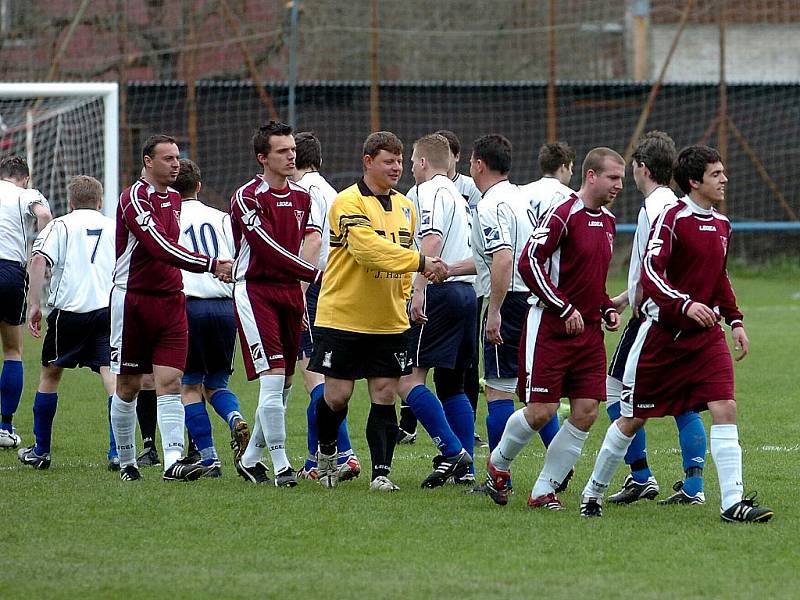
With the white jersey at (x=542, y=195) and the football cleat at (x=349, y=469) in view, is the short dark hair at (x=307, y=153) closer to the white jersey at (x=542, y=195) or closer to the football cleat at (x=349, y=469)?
the white jersey at (x=542, y=195)

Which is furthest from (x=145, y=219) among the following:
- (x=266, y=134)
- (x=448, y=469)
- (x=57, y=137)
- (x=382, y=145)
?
(x=57, y=137)

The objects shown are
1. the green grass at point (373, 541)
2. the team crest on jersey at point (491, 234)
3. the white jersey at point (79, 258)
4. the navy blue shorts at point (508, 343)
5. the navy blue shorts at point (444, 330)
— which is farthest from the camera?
the white jersey at point (79, 258)

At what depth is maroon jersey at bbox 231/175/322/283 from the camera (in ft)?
24.6

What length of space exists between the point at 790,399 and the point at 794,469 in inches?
133

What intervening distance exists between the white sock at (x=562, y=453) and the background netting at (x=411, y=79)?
51.1ft

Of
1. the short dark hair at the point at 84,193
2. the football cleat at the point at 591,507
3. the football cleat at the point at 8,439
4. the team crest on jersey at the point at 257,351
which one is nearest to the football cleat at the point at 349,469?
the team crest on jersey at the point at 257,351

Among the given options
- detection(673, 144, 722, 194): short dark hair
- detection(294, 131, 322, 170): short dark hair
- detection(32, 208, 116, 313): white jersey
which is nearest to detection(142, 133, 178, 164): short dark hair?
detection(294, 131, 322, 170): short dark hair

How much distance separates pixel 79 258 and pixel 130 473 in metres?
1.89

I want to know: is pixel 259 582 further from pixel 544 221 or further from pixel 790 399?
pixel 790 399

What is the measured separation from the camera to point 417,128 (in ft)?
79.7

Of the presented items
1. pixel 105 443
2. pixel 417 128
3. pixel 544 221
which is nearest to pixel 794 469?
pixel 544 221

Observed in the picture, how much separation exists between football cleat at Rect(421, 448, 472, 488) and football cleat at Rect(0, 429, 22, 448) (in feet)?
11.6

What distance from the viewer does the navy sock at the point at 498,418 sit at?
310 inches

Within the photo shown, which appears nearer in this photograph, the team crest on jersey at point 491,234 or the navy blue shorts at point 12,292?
the team crest on jersey at point 491,234
